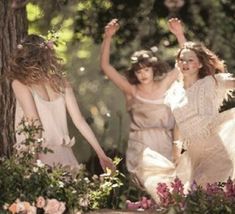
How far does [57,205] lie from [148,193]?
1801 mm

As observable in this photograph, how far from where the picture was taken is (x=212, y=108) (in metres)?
6.91

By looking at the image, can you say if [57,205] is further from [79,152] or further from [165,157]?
[79,152]

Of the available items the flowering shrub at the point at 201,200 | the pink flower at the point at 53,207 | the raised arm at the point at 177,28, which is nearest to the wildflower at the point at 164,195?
the flowering shrub at the point at 201,200

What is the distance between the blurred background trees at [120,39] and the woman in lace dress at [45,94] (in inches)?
101

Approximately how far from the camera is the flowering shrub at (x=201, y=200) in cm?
517

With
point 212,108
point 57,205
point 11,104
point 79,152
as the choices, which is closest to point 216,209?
point 57,205

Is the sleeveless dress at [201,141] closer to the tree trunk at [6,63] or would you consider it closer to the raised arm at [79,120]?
the raised arm at [79,120]

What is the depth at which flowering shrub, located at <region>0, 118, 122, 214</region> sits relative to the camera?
17.9 ft

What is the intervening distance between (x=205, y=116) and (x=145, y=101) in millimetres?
691

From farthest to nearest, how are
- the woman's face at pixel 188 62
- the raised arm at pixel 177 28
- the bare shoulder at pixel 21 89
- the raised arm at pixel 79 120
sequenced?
1. the raised arm at pixel 177 28
2. the woman's face at pixel 188 62
3. the raised arm at pixel 79 120
4. the bare shoulder at pixel 21 89

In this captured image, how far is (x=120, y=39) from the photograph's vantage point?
29.7 ft

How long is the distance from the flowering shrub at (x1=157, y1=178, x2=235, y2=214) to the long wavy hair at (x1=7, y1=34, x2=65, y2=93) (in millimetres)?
1278

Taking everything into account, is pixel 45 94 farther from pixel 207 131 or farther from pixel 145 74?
pixel 207 131

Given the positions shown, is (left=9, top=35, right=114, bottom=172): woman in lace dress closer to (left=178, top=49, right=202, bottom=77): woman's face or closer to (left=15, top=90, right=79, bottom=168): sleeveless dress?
(left=15, top=90, right=79, bottom=168): sleeveless dress
